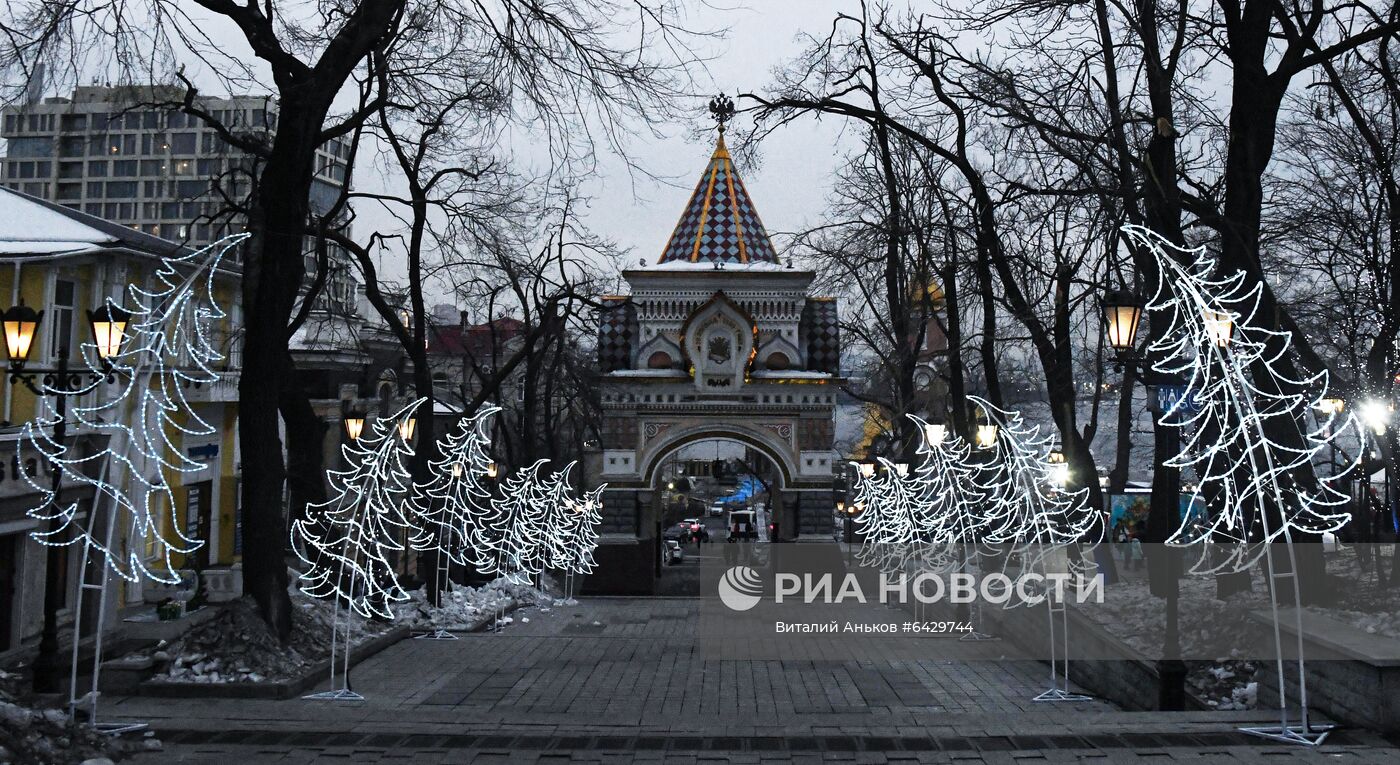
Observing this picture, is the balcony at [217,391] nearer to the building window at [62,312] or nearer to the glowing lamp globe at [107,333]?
the building window at [62,312]

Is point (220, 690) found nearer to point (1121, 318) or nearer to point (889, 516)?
point (1121, 318)

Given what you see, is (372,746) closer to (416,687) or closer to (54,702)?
(416,687)

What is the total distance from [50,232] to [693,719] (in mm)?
15546

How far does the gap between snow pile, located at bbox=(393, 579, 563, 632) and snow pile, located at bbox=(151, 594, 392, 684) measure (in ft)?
15.7

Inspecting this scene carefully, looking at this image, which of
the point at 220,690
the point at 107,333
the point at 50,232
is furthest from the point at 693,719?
the point at 50,232

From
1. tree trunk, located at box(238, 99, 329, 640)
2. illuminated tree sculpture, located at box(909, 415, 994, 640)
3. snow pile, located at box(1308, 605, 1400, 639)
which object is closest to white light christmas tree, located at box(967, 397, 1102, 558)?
illuminated tree sculpture, located at box(909, 415, 994, 640)

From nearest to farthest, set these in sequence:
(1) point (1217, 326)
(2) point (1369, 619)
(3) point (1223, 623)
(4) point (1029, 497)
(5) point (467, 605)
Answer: (1) point (1217, 326)
(2) point (1369, 619)
(3) point (1223, 623)
(4) point (1029, 497)
(5) point (467, 605)

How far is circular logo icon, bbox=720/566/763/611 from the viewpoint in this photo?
24.6m

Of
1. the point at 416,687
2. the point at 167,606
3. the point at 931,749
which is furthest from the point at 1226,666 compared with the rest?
the point at 167,606

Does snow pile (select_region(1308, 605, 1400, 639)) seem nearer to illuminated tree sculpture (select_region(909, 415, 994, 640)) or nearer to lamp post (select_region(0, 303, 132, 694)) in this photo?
illuminated tree sculpture (select_region(909, 415, 994, 640))

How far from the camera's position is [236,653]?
1199 cm

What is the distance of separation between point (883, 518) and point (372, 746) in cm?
1803

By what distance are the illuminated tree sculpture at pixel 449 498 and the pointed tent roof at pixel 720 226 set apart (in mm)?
9458

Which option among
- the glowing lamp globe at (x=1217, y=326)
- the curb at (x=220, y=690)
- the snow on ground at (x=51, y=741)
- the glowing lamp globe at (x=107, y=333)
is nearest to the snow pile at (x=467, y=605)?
the curb at (x=220, y=690)
